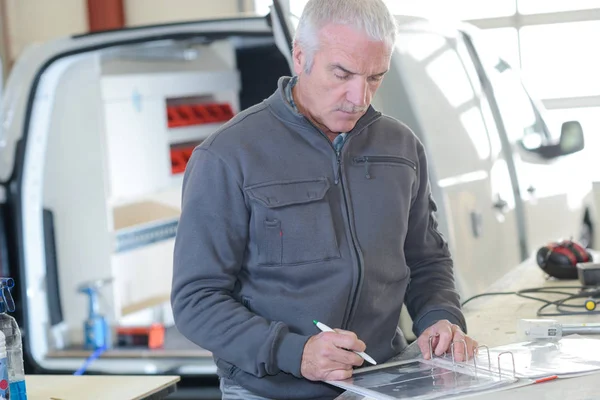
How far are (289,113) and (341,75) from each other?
7.3 inches

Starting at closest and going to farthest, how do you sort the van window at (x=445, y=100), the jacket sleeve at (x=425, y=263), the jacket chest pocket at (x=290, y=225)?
the jacket chest pocket at (x=290, y=225), the jacket sleeve at (x=425, y=263), the van window at (x=445, y=100)

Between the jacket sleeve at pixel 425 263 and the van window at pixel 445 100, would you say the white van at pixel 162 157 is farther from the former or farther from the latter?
the jacket sleeve at pixel 425 263

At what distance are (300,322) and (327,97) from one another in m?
0.54

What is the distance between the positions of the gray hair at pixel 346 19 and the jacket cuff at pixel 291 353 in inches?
25.6

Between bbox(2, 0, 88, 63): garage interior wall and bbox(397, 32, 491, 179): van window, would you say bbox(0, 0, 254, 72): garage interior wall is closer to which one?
bbox(2, 0, 88, 63): garage interior wall

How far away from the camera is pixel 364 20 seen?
2.24m

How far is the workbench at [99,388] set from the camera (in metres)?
2.77

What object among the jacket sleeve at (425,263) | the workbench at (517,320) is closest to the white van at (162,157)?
the workbench at (517,320)

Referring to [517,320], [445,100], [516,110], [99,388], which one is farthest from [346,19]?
[516,110]

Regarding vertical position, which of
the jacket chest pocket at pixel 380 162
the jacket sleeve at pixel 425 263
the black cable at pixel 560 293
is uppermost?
the jacket chest pocket at pixel 380 162

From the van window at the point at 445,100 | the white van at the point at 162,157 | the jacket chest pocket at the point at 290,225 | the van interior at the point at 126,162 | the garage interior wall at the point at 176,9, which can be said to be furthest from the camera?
the garage interior wall at the point at 176,9

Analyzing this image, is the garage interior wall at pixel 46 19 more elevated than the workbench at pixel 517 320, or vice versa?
the garage interior wall at pixel 46 19

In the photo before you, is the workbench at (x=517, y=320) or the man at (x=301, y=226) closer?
the workbench at (x=517, y=320)

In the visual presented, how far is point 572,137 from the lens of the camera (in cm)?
471
